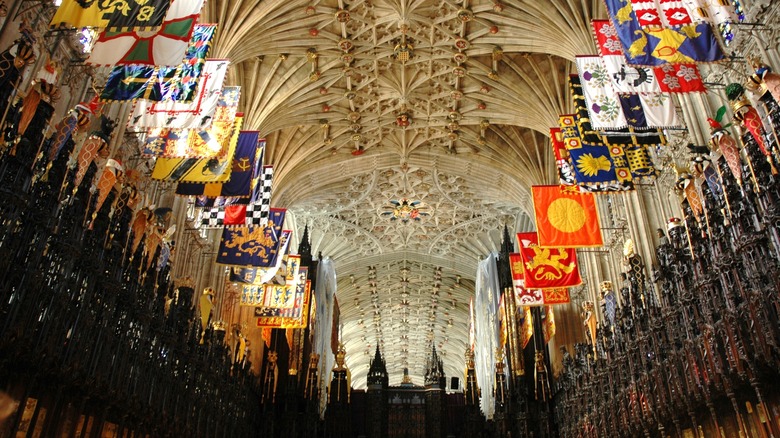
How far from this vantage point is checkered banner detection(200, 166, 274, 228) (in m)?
14.2

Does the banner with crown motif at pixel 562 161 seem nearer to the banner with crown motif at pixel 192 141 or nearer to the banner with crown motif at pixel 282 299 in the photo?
the banner with crown motif at pixel 192 141

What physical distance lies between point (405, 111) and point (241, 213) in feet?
34.7

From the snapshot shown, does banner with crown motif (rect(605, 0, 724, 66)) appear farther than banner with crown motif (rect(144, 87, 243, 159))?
No

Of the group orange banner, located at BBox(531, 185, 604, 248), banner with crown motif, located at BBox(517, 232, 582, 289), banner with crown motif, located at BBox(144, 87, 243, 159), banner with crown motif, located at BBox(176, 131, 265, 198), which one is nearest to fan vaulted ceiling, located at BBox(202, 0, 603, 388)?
banner with crown motif, located at BBox(176, 131, 265, 198)

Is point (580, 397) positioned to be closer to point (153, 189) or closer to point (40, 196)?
point (153, 189)

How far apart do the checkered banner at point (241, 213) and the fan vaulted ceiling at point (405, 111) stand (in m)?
4.52

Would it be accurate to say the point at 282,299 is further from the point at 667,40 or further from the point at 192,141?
the point at 667,40

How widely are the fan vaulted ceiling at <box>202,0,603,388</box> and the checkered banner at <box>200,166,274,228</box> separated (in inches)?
178

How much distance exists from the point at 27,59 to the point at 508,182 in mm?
20275

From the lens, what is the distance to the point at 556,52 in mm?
17719

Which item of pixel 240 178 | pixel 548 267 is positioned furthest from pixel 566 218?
pixel 240 178

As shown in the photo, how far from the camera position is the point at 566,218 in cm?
1492

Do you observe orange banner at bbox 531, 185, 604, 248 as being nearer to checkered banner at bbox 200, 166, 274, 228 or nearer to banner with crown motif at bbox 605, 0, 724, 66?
banner with crown motif at bbox 605, 0, 724, 66

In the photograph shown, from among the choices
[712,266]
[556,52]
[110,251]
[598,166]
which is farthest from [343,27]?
[712,266]
